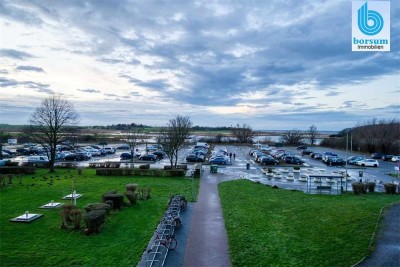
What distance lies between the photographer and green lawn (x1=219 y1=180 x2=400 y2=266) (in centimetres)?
1111

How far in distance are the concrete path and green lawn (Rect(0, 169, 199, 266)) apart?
27.8ft

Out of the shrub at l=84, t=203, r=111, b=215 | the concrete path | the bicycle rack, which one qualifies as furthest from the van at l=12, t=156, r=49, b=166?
the concrete path

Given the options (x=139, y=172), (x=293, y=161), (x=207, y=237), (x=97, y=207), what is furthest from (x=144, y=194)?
(x=293, y=161)

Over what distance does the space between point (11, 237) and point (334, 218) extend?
15.4m

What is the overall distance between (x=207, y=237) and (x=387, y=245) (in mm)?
7142

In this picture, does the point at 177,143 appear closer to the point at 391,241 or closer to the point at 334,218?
the point at 334,218

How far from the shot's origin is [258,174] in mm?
35156

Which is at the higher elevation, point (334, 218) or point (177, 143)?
point (177, 143)

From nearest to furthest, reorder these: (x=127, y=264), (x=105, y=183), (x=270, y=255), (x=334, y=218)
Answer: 1. (x=127, y=264)
2. (x=270, y=255)
3. (x=334, y=218)
4. (x=105, y=183)

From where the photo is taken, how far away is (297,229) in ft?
47.2

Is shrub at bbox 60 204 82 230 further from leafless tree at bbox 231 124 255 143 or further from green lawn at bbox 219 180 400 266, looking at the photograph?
leafless tree at bbox 231 124 255 143

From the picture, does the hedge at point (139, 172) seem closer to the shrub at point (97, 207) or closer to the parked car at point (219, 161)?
the parked car at point (219, 161)

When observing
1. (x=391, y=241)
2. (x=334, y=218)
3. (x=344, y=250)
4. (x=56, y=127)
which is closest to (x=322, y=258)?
(x=344, y=250)

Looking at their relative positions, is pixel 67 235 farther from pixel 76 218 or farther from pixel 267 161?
pixel 267 161
